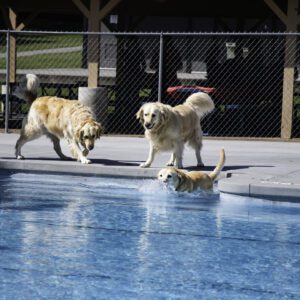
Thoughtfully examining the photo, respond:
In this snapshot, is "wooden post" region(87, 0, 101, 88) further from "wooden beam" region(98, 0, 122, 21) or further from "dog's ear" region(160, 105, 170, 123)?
"dog's ear" region(160, 105, 170, 123)

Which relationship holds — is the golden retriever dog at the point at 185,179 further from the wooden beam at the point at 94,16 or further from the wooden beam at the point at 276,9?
the wooden beam at the point at 94,16

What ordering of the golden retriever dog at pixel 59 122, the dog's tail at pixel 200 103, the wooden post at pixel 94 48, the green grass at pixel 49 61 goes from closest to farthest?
the golden retriever dog at pixel 59 122 → the dog's tail at pixel 200 103 → the wooden post at pixel 94 48 → the green grass at pixel 49 61

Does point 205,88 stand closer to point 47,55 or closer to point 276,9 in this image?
point 276,9

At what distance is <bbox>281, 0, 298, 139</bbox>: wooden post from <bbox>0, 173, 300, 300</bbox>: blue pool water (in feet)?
16.8

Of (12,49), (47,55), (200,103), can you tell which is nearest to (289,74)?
(200,103)

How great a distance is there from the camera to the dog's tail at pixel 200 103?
10.9m

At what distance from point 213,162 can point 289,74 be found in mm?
3975

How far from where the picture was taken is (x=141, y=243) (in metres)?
6.89

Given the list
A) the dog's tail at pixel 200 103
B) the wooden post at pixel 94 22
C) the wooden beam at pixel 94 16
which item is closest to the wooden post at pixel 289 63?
the wooden post at pixel 94 22

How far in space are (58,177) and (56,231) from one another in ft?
10.7

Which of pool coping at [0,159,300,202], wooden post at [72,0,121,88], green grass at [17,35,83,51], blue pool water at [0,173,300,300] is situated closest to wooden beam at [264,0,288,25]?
wooden post at [72,0,121,88]

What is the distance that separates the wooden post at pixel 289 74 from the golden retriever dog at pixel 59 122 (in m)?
4.70

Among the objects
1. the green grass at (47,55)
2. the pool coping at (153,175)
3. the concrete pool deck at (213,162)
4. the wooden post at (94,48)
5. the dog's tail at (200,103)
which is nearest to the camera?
the pool coping at (153,175)

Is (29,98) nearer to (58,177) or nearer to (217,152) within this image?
(58,177)
